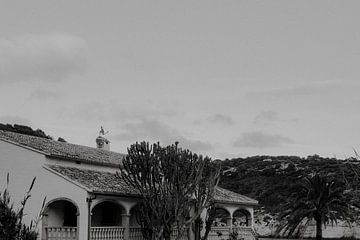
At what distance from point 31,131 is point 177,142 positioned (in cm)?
4114

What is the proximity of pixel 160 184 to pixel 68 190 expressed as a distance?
13.6ft

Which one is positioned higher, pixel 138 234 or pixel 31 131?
pixel 31 131

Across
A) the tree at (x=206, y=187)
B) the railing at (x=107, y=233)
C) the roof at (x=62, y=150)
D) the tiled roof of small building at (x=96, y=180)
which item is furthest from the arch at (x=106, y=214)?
the tree at (x=206, y=187)

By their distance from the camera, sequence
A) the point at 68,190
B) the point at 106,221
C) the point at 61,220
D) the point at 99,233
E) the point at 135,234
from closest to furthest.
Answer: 1. the point at 68,190
2. the point at 99,233
3. the point at 61,220
4. the point at 135,234
5. the point at 106,221

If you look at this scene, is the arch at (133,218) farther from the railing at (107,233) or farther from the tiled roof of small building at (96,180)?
the railing at (107,233)

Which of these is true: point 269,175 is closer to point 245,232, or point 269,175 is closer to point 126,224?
point 245,232

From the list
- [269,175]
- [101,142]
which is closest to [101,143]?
[101,142]

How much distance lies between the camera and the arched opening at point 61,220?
26.0m

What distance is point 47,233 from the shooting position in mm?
25891

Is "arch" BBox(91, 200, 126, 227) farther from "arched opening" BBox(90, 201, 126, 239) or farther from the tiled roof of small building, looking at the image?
the tiled roof of small building

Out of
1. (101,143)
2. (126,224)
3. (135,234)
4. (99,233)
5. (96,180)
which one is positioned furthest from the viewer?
(101,143)

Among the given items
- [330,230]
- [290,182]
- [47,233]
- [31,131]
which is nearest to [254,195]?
[290,182]

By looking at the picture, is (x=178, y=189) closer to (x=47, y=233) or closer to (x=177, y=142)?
(x=177, y=142)

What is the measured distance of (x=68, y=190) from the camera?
26047 millimetres
